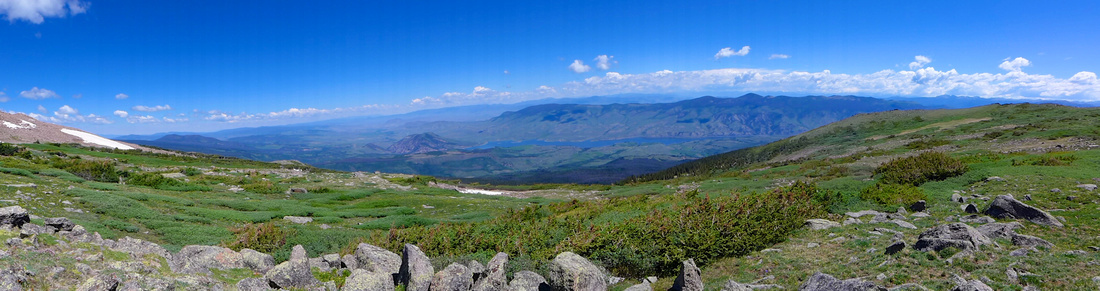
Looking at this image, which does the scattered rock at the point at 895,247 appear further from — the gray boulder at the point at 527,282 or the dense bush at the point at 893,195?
the gray boulder at the point at 527,282

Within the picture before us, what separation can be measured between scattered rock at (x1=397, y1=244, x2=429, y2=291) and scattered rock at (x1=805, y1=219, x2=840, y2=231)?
12.2 meters

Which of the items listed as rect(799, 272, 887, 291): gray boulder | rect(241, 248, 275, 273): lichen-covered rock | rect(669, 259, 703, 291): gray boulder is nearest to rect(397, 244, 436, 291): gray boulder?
rect(241, 248, 275, 273): lichen-covered rock

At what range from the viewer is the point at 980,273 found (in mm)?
7859

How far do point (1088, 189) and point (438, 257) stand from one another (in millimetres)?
21227

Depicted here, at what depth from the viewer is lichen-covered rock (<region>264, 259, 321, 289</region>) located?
30.6 feet

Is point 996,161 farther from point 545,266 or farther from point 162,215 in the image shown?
point 162,215

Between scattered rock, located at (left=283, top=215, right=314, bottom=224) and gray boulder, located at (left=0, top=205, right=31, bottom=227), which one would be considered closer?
gray boulder, located at (left=0, top=205, right=31, bottom=227)

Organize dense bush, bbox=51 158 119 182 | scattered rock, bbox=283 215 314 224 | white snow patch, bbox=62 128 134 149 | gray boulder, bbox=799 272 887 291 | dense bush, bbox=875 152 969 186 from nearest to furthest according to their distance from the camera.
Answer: gray boulder, bbox=799 272 887 291
scattered rock, bbox=283 215 314 224
dense bush, bbox=875 152 969 186
dense bush, bbox=51 158 119 182
white snow patch, bbox=62 128 134 149

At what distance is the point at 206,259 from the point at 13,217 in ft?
14.2

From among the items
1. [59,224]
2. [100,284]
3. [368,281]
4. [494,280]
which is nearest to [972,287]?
[494,280]

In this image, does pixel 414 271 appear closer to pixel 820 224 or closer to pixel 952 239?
pixel 952 239

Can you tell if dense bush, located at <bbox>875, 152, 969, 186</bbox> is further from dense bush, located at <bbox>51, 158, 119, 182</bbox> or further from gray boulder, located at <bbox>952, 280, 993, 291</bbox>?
dense bush, located at <bbox>51, 158, 119, 182</bbox>

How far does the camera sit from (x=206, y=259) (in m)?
10.0

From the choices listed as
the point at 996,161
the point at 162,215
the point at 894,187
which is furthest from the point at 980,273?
the point at 162,215
